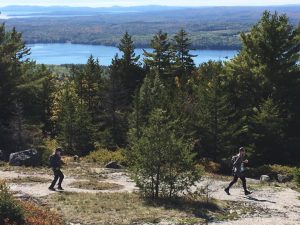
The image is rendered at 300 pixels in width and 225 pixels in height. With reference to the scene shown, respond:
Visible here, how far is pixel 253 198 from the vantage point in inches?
900

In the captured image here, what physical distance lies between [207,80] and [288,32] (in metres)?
9.32

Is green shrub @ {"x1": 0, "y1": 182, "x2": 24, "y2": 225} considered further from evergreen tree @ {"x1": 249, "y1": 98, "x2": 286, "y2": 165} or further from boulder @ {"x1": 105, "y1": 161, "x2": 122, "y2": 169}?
evergreen tree @ {"x1": 249, "y1": 98, "x2": 286, "y2": 165}

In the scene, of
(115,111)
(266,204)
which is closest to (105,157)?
(115,111)

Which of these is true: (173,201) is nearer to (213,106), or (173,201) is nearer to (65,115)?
(213,106)

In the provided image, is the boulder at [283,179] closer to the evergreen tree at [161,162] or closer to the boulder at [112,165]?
the boulder at [112,165]

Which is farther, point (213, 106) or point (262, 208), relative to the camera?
point (213, 106)

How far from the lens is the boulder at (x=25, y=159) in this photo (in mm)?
30781

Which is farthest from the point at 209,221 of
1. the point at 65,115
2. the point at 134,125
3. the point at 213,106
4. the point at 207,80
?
the point at 207,80

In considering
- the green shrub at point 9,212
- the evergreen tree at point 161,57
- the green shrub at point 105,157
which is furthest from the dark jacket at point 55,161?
the evergreen tree at point 161,57

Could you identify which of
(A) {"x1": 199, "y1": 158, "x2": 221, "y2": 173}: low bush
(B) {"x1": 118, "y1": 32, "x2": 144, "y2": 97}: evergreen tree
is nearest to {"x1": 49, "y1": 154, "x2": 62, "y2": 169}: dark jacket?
(A) {"x1": 199, "y1": 158, "x2": 221, "y2": 173}: low bush

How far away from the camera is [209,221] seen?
18.5m

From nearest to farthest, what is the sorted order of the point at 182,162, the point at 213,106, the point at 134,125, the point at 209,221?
the point at 209,221
the point at 182,162
the point at 213,106
the point at 134,125

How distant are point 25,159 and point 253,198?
1512cm

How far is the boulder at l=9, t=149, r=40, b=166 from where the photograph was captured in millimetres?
30781
